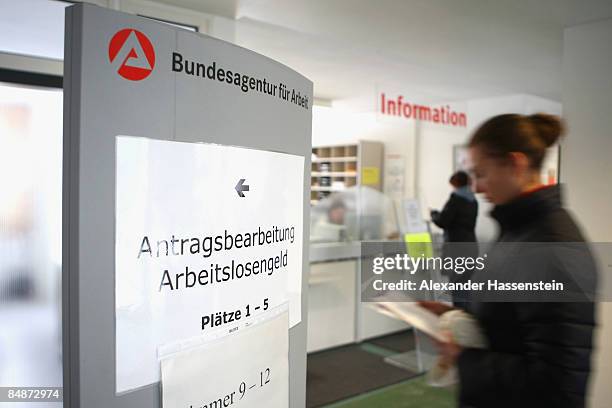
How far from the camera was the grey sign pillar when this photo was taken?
86 centimetres

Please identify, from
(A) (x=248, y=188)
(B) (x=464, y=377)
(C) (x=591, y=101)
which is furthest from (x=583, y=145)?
(A) (x=248, y=188)

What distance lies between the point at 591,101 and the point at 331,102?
14.1 ft

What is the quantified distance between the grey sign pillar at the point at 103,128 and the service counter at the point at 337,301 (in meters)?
3.53

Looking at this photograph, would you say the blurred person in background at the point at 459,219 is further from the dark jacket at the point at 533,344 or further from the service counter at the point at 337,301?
the dark jacket at the point at 533,344

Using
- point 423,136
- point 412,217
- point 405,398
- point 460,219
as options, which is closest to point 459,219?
point 460,219

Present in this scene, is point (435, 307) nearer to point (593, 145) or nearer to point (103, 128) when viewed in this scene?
Result: point (103, 128)

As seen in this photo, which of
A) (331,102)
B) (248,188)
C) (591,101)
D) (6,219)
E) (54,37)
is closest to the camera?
(248,188)

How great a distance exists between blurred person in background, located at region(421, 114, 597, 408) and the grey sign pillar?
0.81 m

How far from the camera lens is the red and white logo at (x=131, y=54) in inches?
35.3

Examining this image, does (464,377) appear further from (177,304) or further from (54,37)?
(54,37)

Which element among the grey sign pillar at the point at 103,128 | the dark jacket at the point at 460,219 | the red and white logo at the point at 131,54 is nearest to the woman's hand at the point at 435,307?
the grey sign pillar at the point at 103,128

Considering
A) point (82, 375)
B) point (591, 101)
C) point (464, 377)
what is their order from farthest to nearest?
point (591, 101), point (464, 377), point (82, 375)

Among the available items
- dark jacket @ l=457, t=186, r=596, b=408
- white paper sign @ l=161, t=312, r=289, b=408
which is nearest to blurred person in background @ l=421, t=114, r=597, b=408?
dark jacket @ l=457, t=186, r=596, b=408

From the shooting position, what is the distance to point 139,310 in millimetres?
955
